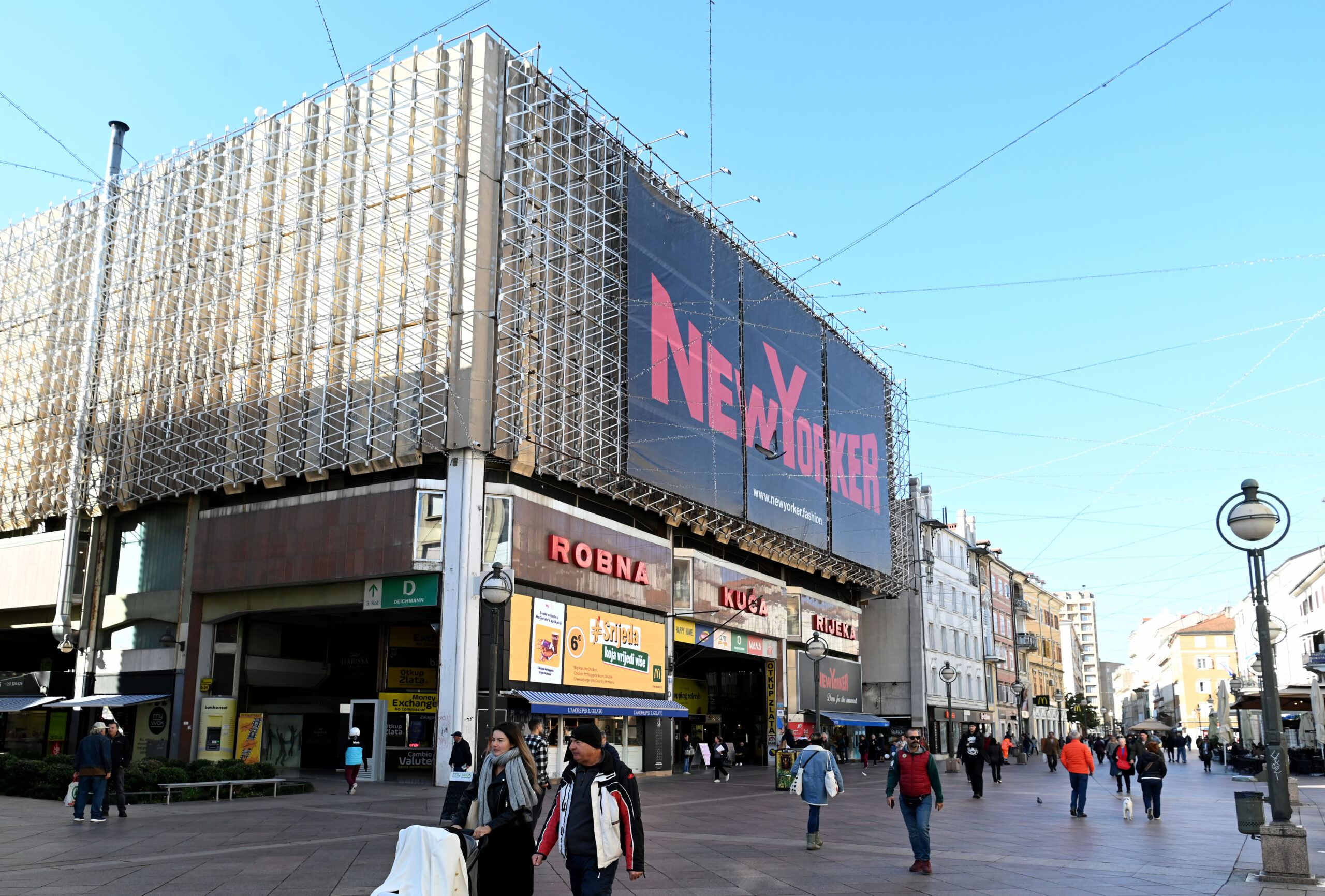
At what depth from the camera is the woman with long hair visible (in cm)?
718

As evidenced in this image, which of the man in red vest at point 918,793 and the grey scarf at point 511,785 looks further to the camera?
the man in red vest at point 918,793

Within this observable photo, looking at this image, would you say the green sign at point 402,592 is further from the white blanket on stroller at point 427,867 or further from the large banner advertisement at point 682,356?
the white blanket on stroller at point 427,867

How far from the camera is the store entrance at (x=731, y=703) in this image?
4494cm

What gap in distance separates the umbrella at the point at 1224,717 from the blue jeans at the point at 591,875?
64.6 m

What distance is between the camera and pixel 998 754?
3281 cm

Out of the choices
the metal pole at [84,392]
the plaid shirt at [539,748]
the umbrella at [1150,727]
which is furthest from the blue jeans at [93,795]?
the umbrella at [1150,727]

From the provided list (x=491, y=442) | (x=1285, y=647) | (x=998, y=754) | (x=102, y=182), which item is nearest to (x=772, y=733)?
(x=998, y=754)

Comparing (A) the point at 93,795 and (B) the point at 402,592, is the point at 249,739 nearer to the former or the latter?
(B) the point at 402,592

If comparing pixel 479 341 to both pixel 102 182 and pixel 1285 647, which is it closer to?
pixel 102 182

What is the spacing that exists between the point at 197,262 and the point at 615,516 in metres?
16.1

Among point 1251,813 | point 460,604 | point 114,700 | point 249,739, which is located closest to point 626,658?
point 460,604

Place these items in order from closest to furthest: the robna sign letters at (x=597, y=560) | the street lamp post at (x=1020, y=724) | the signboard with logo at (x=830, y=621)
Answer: the robna sign letters at (x=597, y=560) → the signboard with logo at (x=830, y=621) → the street lamp post at (x=1020, y=724)

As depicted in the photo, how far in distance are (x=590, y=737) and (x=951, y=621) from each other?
62.1 meters

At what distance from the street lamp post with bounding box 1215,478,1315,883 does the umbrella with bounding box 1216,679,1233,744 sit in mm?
56374
